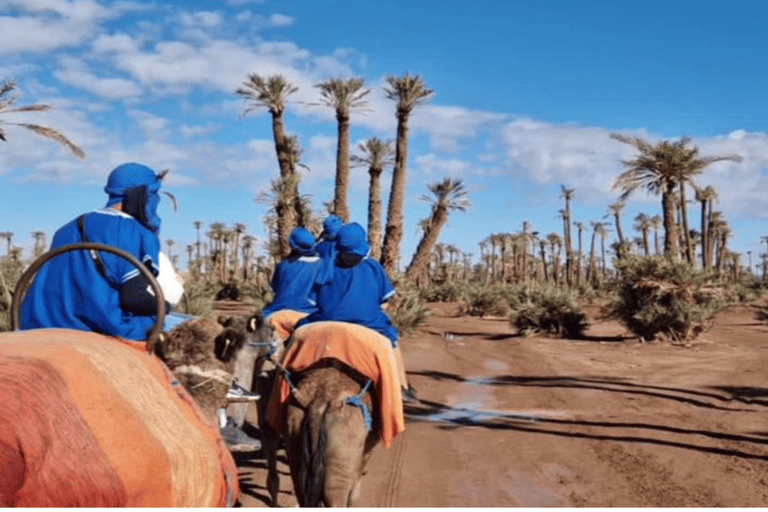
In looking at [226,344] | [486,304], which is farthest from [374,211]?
[226,344]

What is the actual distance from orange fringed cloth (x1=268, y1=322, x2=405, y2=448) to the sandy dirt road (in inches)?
79.9

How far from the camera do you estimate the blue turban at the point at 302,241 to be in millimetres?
7785

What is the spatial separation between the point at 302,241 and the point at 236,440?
438 cm

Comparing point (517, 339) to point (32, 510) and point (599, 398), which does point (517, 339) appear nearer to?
point (599, 398)

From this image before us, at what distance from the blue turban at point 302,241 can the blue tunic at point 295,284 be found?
7 centimetres

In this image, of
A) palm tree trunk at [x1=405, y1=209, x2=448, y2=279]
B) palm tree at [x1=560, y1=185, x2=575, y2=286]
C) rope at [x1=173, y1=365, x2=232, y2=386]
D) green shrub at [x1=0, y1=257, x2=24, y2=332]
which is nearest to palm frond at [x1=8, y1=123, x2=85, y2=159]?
green shrub at [x1=0, y1=257, x2=24, y2=332]

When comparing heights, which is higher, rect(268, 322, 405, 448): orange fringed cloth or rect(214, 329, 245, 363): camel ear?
rect(214, 329, 245, 363): camel ear

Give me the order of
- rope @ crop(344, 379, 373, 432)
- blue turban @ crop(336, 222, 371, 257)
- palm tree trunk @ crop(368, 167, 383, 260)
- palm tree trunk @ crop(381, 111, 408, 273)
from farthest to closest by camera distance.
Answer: palm tree trunk @ crop(368, 167, 383, 260) → palm tree trunk @ crop(381, 111, 408, 273) → blue turban @ crop(336, 222, 371, 257) → rope @ crop(344, 379, 373, 432)

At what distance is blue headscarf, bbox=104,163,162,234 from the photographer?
10.6 ft

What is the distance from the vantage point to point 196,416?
7.93 feet

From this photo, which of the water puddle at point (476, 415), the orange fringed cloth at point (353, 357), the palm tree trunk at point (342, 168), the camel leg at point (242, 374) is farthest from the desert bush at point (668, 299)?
the camel leg at point (242, 374)

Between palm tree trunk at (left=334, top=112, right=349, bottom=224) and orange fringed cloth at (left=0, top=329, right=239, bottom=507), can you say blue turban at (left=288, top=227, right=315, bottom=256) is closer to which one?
orange fringed cloth at (left=0, top=329, right=239, bottom=507)

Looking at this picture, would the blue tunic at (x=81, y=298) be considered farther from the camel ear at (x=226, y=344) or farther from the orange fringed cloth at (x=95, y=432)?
the orange fringed cloth at (x=95, y=432)

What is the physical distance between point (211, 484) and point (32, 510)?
2.45 feet
